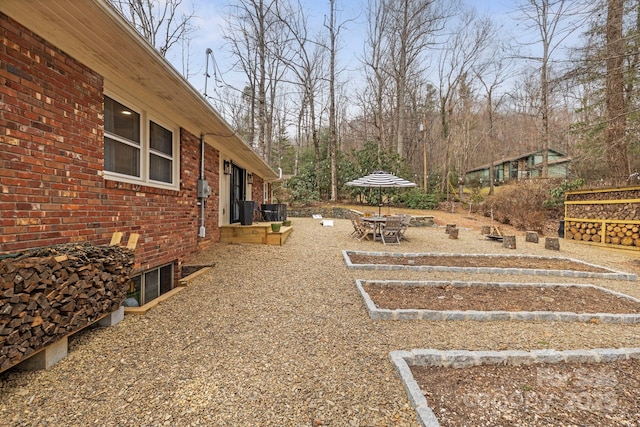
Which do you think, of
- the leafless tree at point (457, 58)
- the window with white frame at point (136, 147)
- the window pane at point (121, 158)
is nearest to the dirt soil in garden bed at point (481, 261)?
the window with white frame at point (136, 147)

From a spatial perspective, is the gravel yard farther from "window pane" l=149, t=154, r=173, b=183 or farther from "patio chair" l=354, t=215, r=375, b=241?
"patio chair" l=354, t=215, r=375, b=241

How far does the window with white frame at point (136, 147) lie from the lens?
147 inches

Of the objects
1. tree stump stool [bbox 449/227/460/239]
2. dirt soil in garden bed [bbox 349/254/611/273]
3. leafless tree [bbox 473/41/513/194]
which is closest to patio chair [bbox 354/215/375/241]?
dirt soil in garden bed [bbox 349/254/611/273]

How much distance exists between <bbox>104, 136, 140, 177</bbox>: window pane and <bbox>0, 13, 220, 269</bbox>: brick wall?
260 millimetres

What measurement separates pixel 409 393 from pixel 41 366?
2796 mm

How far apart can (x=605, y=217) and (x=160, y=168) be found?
11.9 m

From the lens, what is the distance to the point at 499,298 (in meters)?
4.17

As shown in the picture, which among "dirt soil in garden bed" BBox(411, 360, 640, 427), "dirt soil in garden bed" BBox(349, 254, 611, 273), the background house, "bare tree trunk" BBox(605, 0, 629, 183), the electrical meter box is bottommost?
"dirt soil in garden bed" BBox(411, 360, 640, 427)

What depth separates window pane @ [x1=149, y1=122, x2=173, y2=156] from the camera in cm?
470

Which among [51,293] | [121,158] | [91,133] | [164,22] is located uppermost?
[164,22]

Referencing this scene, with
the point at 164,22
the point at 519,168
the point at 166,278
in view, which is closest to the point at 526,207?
the point at 166,278

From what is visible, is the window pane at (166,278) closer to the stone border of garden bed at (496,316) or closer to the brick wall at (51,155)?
the brick wall at (51,155)

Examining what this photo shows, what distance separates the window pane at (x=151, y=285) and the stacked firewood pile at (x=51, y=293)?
1693 millimetres

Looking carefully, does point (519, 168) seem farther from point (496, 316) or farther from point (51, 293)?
point (51, 293)
